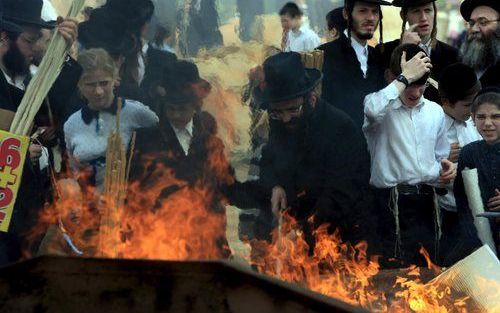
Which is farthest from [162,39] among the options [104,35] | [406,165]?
[406,165]

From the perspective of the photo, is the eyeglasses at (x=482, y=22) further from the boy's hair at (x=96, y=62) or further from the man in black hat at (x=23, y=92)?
the man in black hat at (x=23, y=92)

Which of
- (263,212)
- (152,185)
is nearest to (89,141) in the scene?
(152,185)

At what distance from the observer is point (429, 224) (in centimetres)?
693

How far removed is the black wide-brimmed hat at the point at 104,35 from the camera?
707cm

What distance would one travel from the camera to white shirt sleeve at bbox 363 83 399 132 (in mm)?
6793

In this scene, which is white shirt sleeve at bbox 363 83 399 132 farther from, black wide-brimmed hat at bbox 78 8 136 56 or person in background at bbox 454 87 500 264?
black wide-brimmed hat at bbox 78 8 136 56

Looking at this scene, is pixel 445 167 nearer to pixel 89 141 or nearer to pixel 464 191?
pixel 464 191

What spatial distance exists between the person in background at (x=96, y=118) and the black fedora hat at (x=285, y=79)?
2.64 feet

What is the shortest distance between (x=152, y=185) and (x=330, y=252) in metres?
1.22

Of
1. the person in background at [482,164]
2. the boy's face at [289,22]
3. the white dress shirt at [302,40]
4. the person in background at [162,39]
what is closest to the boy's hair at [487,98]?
the person in background at [482,164]

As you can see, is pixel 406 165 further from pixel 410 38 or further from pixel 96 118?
pixel 96 118

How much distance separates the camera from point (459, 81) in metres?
7.12

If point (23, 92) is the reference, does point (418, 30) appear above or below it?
above

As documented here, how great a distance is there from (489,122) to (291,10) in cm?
247
